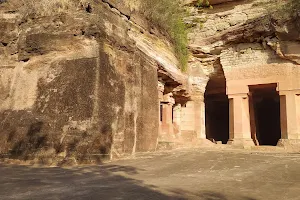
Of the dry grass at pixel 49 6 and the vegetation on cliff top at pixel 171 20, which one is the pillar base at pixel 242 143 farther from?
the dry grass at pixel 49 6

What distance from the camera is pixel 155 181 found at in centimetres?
379

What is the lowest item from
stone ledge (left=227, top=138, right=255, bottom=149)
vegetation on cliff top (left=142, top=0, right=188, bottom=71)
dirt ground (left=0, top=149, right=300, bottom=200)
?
stone ledge (left=227, top=138, right=255, bottom=149)

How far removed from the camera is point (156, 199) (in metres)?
2.81

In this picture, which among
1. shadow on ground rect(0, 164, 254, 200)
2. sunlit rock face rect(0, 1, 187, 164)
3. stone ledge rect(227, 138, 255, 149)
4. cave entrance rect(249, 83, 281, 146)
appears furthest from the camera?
cave entrance rect(249, 83, 281, 146)

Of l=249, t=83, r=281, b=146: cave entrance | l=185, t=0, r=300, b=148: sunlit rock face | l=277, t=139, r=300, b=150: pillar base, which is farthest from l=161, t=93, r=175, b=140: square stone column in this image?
l=249, t=83, r=281, b=146: cave entrance

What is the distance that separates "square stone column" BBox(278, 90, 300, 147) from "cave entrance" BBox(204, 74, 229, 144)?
486 centimetres

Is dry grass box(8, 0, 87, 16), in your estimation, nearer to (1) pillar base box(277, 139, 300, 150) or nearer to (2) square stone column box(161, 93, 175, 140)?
(2) square stone column box(161, 93, 175, 140)

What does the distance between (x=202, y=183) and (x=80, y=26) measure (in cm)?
409

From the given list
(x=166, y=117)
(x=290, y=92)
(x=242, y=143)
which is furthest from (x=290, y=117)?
(x=166, y=117)

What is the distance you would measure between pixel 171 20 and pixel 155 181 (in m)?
8.01

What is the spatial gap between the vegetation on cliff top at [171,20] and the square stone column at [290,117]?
13.3 ft

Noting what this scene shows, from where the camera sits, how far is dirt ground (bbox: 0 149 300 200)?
298 cm

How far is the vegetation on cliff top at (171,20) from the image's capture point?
905cm

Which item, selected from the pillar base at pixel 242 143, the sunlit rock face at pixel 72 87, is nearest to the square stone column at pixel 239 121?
the pillar base at pixel 242 143
